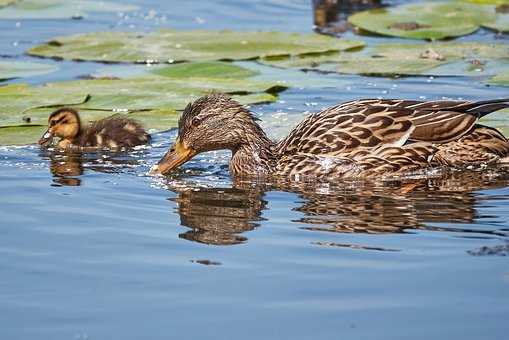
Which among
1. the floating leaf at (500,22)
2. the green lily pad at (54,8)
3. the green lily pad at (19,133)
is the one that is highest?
the green lily pad at (54,8)

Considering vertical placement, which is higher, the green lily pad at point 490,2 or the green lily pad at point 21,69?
the green lily pad at point 490,2

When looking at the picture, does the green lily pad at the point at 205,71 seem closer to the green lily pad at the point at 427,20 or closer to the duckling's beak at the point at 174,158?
the green lily pad at the point at 427,20

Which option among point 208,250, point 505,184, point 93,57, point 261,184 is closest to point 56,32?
Answer: point 93,57

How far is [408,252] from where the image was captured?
25.7 ft

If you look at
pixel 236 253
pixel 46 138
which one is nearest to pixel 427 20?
pixel 46 138

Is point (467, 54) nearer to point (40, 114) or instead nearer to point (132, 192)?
point (40, 114)

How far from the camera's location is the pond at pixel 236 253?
21.9 feet

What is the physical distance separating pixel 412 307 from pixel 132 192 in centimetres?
349

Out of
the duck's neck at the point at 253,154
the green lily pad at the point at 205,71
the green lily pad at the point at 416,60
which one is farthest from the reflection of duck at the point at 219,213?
the green lily pad at the point at 416,60

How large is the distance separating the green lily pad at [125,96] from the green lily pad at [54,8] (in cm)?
438

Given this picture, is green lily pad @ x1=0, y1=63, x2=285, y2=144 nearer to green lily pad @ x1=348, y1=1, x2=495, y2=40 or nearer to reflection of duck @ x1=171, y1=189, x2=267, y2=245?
reflection of duck @ x1=171, y1=189, x2=267, y2=245

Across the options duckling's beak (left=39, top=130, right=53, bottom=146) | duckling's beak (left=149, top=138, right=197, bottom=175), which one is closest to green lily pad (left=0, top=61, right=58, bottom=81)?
duckling's beak (left=39, top=130, right=53, bottom=146)

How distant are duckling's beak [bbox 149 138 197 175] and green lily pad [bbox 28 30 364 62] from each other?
3.57 meters

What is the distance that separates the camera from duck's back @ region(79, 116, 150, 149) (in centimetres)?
1159
